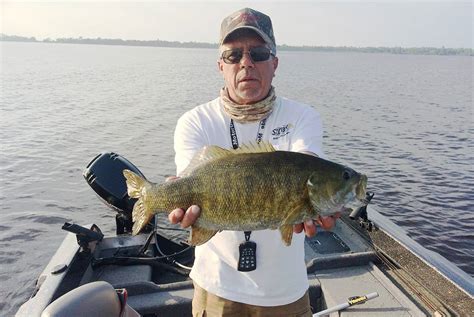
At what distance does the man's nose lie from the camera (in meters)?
3.57

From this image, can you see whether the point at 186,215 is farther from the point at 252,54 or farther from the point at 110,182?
the point at 110,182

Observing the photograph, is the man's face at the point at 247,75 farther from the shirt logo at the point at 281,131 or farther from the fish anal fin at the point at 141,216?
the fish anal fin at the point at 141,216

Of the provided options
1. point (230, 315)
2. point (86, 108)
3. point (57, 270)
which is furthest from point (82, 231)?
point (86, 108)

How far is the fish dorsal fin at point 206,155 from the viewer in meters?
3.05

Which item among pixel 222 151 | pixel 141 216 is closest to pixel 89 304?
pixel 141 216

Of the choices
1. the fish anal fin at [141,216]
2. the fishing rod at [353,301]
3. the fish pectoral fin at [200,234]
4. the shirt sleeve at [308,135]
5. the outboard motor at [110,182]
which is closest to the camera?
the fish pectoral fin at [200,234]

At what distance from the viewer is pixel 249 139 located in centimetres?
357

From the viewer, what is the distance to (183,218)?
2984 millimetres

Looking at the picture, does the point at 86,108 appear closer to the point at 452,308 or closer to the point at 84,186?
the point at 84,186

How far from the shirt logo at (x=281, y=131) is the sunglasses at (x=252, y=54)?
61 cm

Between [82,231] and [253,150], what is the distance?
3935 millimetres

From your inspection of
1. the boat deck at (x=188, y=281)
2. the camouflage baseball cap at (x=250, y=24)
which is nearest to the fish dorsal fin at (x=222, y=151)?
the camouflage baseball cap at (x=250, y=24)

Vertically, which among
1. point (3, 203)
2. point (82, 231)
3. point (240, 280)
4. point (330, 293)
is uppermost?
point (240, 280)

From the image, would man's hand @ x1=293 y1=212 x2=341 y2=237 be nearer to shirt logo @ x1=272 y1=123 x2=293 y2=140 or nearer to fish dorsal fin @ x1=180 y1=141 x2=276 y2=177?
fish dorsal fin @ x1=180 y1=141 x2=276 y2=177
